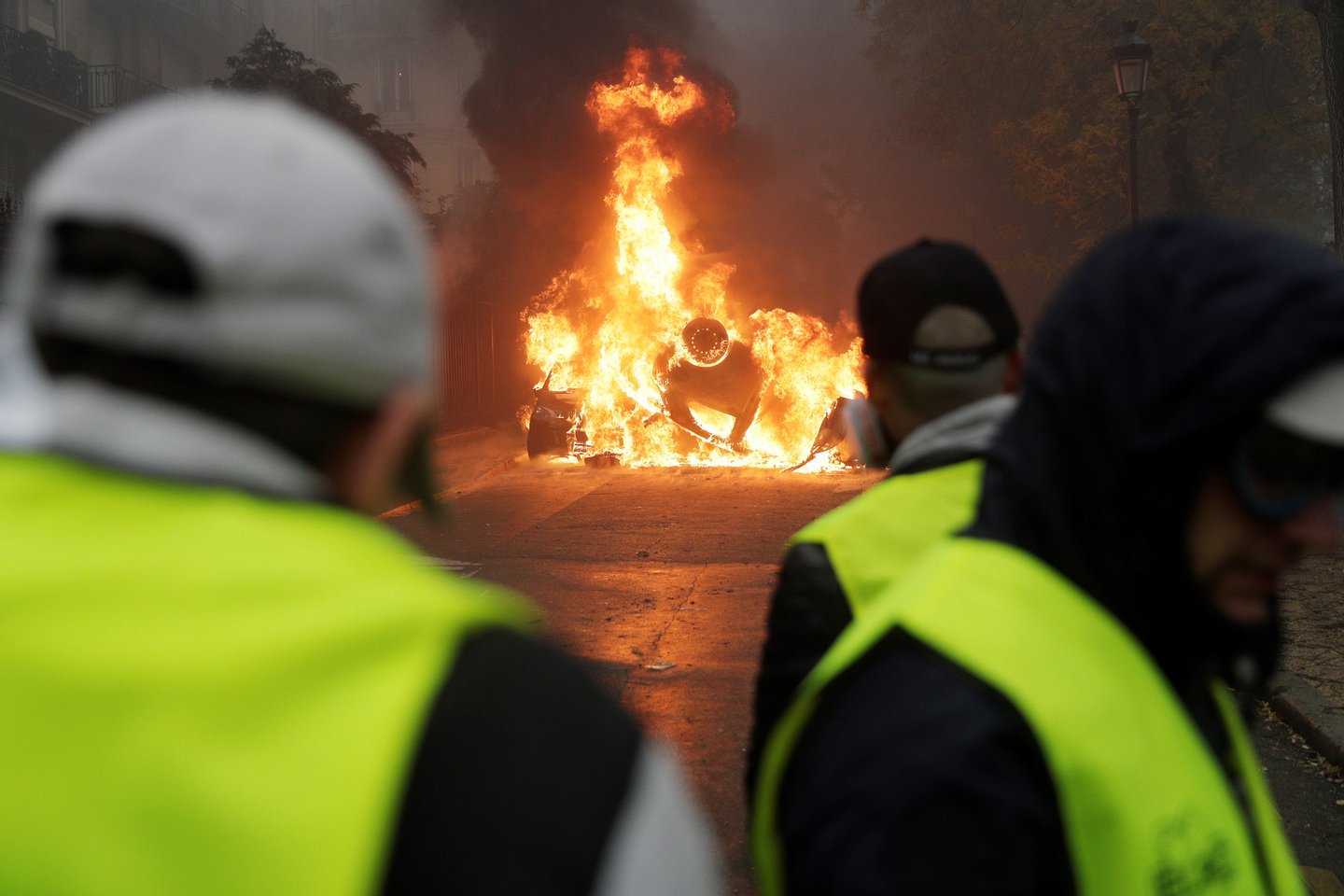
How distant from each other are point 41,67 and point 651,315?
12.4 m

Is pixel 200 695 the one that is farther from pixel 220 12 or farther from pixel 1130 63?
pixel 220 12

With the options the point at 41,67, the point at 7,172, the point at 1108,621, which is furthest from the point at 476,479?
the point at 1108,621

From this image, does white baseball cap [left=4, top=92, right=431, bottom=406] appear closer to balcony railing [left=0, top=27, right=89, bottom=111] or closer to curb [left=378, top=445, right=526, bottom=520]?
curb [left=378, top=445, right=526, bottom=520]

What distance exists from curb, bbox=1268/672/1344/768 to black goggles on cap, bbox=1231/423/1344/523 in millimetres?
4994

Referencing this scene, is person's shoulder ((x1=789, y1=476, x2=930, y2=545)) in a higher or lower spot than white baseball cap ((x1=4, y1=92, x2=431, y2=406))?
lower

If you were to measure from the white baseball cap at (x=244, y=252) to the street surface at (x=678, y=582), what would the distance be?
382mm

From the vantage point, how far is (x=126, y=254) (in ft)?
3.10

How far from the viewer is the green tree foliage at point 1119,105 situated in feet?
69.7

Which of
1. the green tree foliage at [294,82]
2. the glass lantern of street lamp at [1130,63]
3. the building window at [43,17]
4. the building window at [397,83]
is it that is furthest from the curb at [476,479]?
the building window at [397,83]

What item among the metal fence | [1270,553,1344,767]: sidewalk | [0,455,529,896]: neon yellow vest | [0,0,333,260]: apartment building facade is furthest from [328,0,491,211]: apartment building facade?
[0,455,529,896]: neon yellow vest

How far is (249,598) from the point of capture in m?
0.87

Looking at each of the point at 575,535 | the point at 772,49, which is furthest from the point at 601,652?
the point at 772,49

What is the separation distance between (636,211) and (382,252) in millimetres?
23617

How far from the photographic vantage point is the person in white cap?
83 centimetres
